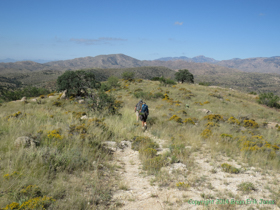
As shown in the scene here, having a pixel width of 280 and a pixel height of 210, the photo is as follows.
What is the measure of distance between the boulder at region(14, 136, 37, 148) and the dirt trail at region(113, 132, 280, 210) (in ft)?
7.78

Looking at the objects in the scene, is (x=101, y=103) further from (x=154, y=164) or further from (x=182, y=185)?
(x=182, y=185)

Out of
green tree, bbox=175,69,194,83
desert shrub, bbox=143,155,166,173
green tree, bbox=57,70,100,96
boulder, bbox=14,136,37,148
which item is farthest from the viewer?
green tree, bbox=175,69,194,83

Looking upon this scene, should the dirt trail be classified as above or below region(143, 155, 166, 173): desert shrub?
below

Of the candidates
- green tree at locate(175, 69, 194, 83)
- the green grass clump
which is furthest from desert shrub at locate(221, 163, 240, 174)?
green tree at locate(175, 69, 194, 83)

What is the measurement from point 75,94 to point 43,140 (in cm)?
2010

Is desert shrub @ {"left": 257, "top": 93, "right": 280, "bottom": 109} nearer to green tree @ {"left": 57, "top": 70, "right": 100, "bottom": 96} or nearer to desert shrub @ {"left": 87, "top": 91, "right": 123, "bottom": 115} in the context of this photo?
green tree @ {"left": 57, "top": 70, "right": 100, "bottom": 96}

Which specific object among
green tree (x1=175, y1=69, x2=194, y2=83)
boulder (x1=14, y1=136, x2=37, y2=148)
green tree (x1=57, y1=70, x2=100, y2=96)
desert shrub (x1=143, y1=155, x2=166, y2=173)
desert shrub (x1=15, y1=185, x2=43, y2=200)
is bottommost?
desert shrub (x1=143, y1=155, x2=166, y2=173)

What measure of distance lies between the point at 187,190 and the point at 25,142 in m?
4.15

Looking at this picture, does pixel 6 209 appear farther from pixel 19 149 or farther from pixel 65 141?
pixel 65 141

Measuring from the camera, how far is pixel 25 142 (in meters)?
4.11

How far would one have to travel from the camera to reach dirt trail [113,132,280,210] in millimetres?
3145

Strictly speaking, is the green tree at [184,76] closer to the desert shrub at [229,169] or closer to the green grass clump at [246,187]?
the desert shrub at [229,169]

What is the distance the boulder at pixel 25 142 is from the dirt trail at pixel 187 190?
2371 mm

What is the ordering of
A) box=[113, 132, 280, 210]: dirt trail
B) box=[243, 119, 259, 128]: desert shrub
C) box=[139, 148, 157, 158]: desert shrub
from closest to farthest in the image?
box=[113, 132, 280, 210]: dirt trail, box=[139, 148, 157, 158]: desert shrub, box=[243, 119, 259, 128]: desert shrub
